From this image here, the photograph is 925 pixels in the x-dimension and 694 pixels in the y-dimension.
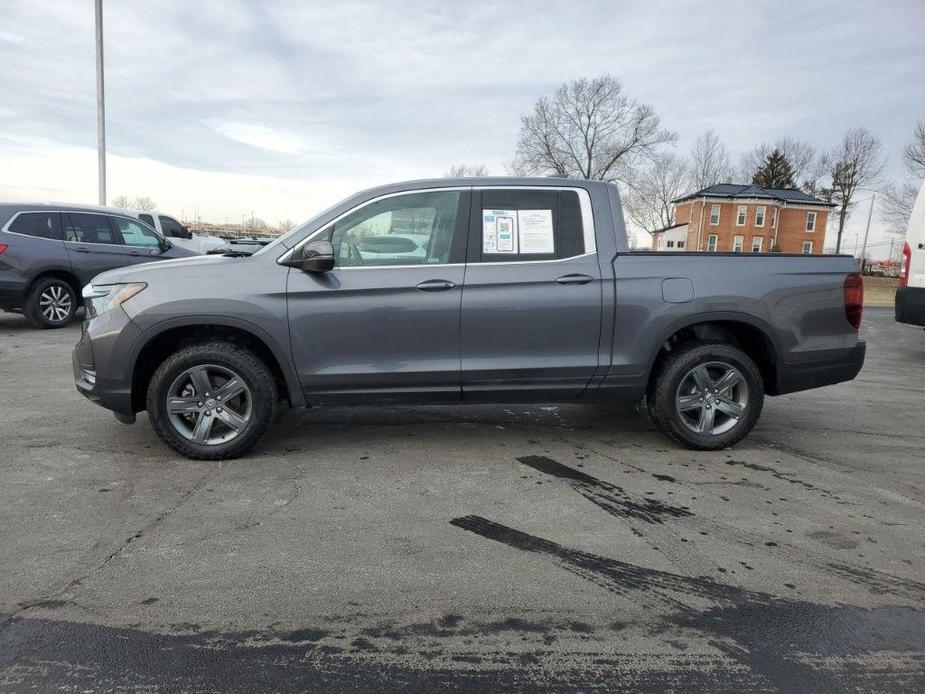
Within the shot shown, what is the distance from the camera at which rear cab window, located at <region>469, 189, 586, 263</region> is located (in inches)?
180

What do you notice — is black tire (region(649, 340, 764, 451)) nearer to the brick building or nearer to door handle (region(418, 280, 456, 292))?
door handle (region(418, 280, 456, 292))

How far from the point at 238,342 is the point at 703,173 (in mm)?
78555

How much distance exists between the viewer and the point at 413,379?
4484 millimetres

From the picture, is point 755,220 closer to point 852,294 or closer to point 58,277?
point 58,277

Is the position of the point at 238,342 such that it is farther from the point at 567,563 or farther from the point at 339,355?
the point at 567,563

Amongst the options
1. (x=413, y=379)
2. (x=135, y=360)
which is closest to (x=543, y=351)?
(x=413, y=379)

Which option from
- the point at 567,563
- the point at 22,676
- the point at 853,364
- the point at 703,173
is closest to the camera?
the point at 22,676

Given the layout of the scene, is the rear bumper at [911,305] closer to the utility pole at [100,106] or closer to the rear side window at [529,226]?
the rear side window at [529,226]

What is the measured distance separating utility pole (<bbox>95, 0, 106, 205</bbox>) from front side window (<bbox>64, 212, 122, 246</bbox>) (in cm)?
1141

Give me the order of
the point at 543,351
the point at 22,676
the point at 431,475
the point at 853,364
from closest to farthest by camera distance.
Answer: the point at 22,676 < the point at 431,475 < the point at 543,351 < the point at 853,364

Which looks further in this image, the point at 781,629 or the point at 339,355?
the point at 339,355

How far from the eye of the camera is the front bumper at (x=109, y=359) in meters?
4.33

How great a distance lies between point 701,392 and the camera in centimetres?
481

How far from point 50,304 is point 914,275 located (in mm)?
12248
